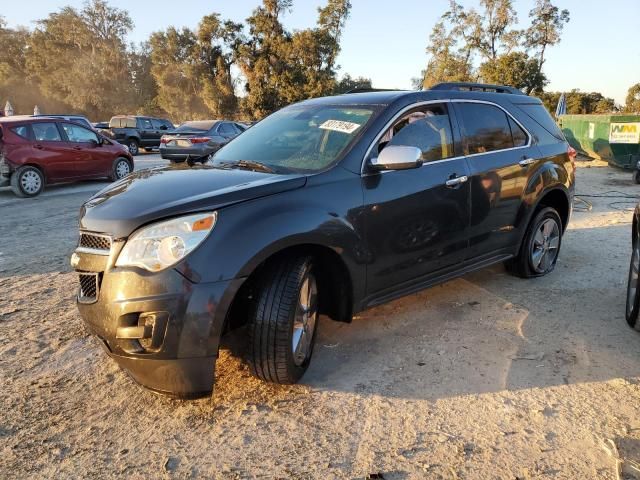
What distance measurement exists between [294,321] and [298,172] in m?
0.93

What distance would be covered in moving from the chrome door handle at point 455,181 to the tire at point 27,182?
965 cm

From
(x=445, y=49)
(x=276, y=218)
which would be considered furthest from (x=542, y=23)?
(x=276, y=218)

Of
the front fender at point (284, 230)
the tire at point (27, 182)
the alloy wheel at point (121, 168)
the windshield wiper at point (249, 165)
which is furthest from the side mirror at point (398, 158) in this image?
the alloy wheel at point (121, 168)

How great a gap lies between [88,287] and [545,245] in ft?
13.7

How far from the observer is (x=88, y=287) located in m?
2.65

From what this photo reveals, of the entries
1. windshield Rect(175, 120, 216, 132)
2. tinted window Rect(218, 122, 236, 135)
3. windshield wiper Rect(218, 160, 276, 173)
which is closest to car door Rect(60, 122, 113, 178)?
windshield Rect(175, 120, 216, 132)

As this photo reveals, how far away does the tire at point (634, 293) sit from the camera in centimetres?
Result: 352

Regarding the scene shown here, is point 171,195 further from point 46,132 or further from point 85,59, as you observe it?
point 85,59

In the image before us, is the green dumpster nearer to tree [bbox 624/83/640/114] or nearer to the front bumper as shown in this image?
the front bumper

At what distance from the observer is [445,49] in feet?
121

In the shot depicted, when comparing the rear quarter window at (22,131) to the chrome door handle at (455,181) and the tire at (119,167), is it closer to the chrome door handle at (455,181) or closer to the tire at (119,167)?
the tire at (119,167)

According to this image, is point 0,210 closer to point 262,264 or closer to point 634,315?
point 262,264

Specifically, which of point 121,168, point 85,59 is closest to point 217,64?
point 85,59

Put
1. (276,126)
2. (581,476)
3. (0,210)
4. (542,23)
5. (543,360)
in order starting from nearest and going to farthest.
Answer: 1. (581,476)
2. (543,360)
3. (276,126)
4. (0,210)
5. (542,23)
